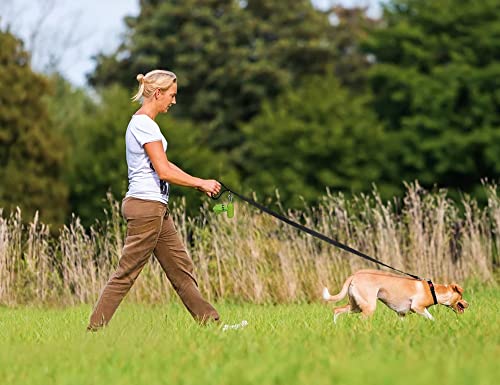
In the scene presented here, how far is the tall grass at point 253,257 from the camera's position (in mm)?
11094

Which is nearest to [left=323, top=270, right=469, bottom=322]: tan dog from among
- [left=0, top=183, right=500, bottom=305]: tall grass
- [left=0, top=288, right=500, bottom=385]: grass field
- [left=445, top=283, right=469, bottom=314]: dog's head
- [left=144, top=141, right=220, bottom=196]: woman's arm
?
[left=445, top=283, right=469, bottom=314]: dog's head

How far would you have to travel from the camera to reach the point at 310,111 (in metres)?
31.5

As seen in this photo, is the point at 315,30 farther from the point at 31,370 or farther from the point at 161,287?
the point at 31,370

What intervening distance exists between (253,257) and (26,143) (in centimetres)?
1584

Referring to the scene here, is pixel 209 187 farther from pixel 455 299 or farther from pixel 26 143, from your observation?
pixel 26 143

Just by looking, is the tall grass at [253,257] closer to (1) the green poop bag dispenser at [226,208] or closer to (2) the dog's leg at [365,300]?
(2) the dog's leg at [365,300]

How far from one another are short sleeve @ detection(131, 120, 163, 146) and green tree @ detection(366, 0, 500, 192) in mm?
24056

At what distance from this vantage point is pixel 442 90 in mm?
30828

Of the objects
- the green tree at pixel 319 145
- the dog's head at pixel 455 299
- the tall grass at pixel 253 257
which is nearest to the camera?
the dog's head at pixel 455 299

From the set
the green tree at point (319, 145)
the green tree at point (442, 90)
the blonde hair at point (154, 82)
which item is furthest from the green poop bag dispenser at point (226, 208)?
the green tree at point (442, 90)

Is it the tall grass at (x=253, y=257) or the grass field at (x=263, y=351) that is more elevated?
the grass field at (x=263, y=351)

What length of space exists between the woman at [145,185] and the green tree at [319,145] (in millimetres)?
23101

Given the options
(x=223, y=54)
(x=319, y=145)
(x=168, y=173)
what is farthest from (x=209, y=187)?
(x=223, y=54)

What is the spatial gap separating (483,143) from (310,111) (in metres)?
5.65
